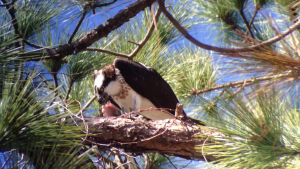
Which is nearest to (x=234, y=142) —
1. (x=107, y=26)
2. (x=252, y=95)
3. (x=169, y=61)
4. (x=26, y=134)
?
(x=252, y=95)

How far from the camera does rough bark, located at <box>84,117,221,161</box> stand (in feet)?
8.51

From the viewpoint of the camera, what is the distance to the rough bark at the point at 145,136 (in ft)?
8.51

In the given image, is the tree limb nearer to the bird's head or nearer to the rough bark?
the rough bark

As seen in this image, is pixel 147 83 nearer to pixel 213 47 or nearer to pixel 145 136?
pixel 145 136

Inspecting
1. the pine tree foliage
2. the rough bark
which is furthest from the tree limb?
the rough bark

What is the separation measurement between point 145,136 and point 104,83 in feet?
3.12

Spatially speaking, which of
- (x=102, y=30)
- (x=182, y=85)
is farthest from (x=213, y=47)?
(x=182, y=85)

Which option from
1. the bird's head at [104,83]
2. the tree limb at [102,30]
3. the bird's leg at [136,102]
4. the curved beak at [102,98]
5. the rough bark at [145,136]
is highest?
the tree limb at [102,30]

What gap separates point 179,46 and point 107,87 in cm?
80

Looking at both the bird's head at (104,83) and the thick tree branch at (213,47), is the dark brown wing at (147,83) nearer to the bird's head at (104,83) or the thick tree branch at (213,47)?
the bird's head at (104,83)

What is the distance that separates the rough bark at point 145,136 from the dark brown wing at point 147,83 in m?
0.79

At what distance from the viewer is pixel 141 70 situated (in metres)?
3.46

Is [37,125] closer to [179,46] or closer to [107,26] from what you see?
[107,26]

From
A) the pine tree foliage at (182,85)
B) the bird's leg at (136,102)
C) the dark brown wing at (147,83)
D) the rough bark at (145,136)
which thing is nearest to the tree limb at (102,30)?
the pine tree foliage at (182,85)
